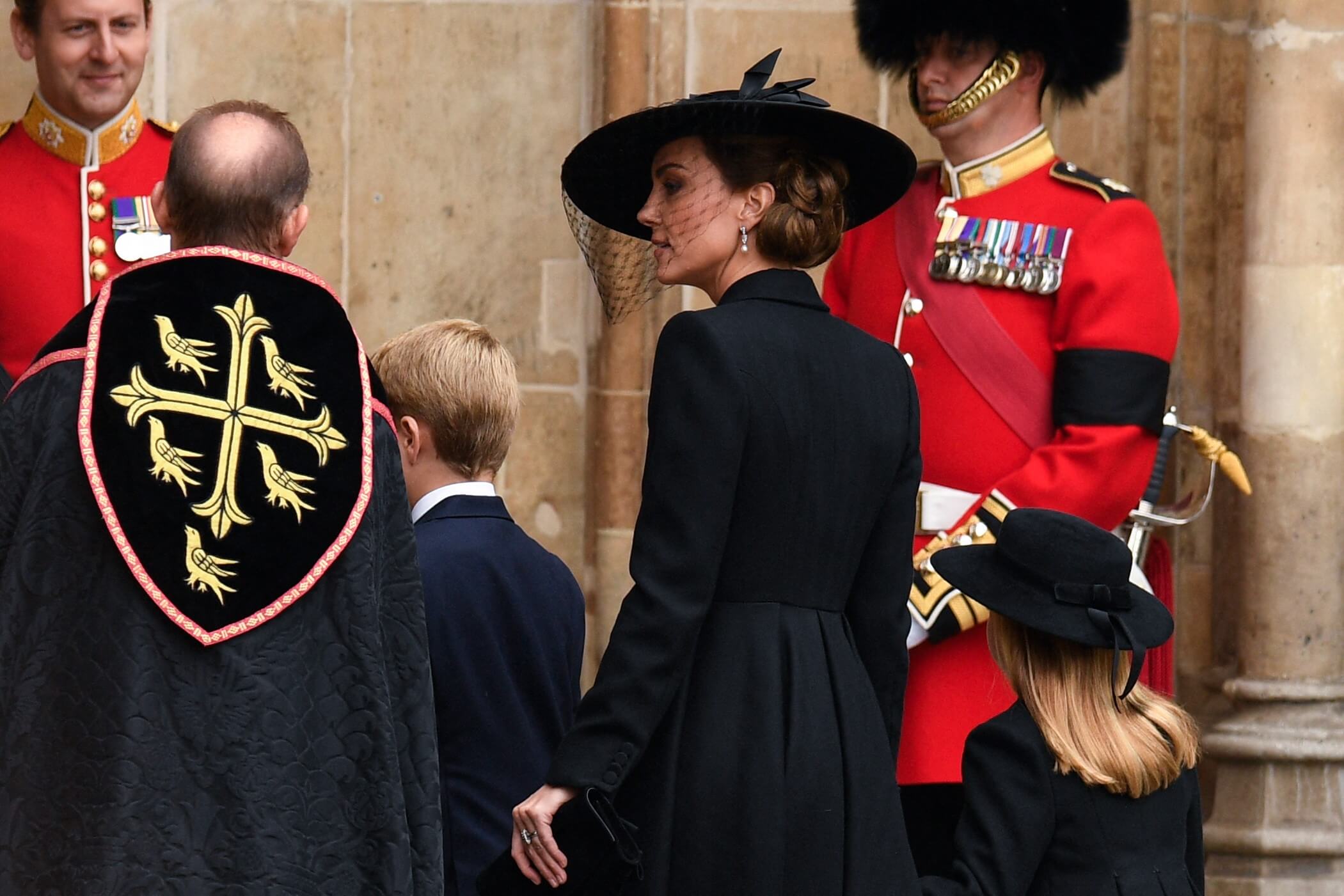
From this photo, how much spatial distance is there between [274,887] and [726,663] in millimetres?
692

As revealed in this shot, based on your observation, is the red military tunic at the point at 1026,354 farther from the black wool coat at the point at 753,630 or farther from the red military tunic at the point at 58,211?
the red military tunic at the point at 58,211

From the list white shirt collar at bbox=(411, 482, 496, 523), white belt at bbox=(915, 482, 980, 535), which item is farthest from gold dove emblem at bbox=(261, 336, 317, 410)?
white belt at bbox=(915, 482, 980, 535)

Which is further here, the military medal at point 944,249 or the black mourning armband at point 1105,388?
the military medal at point 944,249

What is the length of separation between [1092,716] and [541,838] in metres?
0.84

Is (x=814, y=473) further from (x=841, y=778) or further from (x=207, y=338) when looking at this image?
(x=207, y=338)

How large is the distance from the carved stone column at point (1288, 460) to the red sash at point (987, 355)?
0.96 m

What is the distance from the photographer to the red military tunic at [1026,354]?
4164 millimetres

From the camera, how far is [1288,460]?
497 cm

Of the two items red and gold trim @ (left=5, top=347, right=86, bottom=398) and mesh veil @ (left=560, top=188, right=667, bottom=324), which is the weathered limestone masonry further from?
red and gold trim @ (left=5, top=347, right=86, bottom=398)

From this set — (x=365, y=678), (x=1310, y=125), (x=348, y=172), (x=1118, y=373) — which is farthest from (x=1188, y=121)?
(x=365, y=678)

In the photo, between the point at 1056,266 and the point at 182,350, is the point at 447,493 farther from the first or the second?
the point at 1056,266

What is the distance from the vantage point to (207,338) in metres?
2.76

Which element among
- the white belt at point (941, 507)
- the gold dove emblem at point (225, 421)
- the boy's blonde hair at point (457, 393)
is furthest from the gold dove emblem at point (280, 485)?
the white belt at point (941, 507)

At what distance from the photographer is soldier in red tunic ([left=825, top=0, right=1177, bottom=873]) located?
417cm
